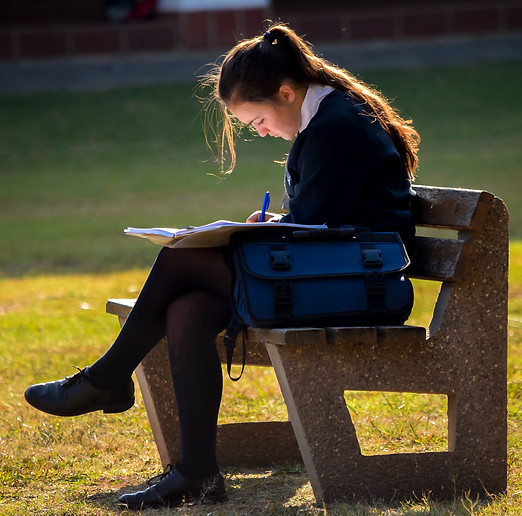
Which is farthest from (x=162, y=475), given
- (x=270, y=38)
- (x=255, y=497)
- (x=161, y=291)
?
(x=270, y=38)

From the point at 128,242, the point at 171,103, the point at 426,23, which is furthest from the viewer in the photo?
the point at 426,23

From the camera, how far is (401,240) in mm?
2947

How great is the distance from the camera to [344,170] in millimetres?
2953

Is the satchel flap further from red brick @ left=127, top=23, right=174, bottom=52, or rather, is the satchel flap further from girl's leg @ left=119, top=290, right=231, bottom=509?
red brick @ left=127, top=23, right=174, bottom=52

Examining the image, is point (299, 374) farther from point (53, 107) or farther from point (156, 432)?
point (53, 107)


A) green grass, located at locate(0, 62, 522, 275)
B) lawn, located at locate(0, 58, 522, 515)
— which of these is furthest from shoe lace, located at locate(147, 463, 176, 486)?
green grass, located at locate(0, 62, 522, 275)

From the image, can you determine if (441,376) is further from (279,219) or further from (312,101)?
(312,101)

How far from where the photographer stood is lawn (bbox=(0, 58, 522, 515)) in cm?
333

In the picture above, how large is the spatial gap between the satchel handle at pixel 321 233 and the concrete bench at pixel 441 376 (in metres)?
0.30

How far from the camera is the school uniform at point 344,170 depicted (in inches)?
116

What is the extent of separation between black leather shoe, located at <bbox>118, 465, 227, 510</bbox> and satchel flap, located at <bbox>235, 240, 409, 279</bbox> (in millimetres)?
658

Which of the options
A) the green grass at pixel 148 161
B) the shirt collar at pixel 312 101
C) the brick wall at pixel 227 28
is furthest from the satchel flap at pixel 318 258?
the brick wall at pixel 227 28

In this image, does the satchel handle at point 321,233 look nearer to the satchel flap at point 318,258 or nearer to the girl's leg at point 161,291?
the satchel flap at point 318,258

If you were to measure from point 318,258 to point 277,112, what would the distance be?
1.75 feet
